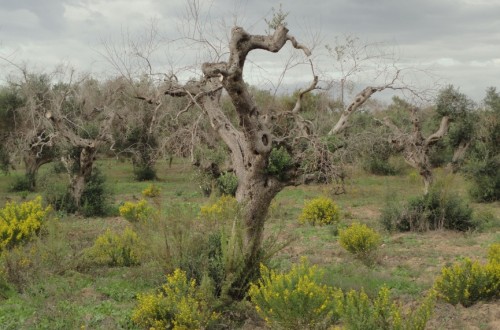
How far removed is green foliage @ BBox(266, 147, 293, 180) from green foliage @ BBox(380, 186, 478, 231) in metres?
4.94

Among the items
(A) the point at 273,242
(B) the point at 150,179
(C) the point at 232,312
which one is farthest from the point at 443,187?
(B) the point at 150,179

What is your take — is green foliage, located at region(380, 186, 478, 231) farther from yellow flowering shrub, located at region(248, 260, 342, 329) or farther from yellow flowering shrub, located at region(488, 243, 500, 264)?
yellow flowering shrub, located at region(248, 260, 342, 329)

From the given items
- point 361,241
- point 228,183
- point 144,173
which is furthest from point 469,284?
point 144,173

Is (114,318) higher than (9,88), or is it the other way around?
(9,88)

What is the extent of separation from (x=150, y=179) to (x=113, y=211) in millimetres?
10422

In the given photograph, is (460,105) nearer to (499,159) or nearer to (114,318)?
(499,159)

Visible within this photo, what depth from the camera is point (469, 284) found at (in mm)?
7160

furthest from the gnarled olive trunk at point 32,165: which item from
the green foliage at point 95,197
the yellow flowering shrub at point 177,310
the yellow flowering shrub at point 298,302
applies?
the yellow flowering shrub at point 298,302

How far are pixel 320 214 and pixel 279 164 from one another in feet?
19.5

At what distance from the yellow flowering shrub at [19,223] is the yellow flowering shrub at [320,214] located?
252 inches

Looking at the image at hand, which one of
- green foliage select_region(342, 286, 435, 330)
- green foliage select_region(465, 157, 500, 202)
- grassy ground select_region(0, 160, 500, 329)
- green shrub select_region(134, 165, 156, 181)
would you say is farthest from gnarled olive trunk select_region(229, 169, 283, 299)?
green shrub select_region(134, 165, 156, 181)

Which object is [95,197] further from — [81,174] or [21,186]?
[21,186]

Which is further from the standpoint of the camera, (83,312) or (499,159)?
(499,159)

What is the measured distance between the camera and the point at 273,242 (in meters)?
7.28
